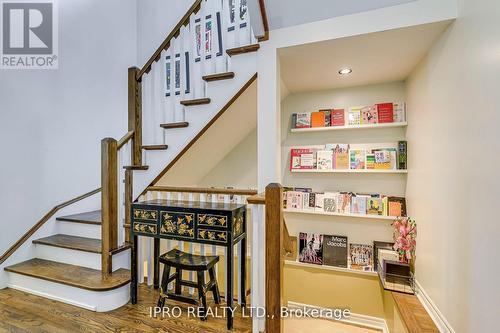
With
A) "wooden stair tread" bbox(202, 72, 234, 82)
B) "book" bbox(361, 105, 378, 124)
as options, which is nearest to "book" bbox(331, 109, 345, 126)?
"book" bbox(361, 105, 378, 124)

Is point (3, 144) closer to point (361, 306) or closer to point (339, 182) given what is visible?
point (339, 182)

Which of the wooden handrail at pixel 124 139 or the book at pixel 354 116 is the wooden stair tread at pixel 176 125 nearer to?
the wooden handrail at pixel 124 139

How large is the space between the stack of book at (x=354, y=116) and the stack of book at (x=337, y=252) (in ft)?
4.50

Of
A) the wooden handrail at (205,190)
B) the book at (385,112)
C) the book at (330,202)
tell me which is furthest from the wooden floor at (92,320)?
the book at (385,112)

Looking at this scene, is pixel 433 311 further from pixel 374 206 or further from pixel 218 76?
pixel 218 76

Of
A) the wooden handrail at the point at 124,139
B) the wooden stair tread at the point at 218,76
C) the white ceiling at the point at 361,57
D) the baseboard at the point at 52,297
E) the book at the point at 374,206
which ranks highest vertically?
the white ceiling at the point at 361,57

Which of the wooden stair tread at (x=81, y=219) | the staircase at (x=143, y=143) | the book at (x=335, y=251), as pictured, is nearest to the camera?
Answer: the staircase at (x=143, y=143)

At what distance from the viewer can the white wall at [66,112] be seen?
92.9 inches

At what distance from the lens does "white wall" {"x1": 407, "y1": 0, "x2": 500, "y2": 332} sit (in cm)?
123

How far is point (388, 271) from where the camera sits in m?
2.36

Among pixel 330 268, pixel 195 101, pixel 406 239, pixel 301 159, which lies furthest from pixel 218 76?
pixel 330 268

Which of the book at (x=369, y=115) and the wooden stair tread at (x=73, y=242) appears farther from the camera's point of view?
the book at (x=369, y=115)

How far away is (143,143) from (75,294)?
1.41m

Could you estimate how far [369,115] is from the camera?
110 inches
